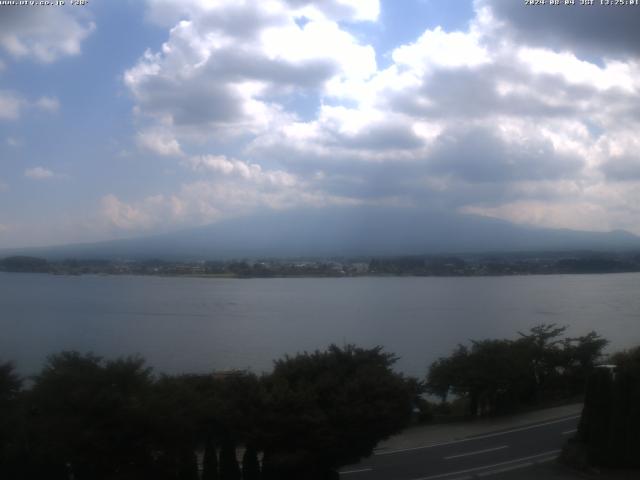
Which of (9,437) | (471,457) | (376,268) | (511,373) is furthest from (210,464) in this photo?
(376,268)

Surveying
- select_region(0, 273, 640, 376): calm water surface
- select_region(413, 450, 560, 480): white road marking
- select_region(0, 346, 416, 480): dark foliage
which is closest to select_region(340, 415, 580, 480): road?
select_region(413, 450, 560, 480): white road marking

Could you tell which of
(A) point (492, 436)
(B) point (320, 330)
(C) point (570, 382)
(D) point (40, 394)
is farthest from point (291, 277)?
(D) point (40, 394)

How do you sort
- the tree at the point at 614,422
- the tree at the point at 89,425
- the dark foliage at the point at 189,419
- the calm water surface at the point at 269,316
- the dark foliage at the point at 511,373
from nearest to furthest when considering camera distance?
the tree at the point at 89,425 < the dark foliage at the point at 189,419 < the tree at the point at 614,422 < the dark foliage at the point at 511,373 < the calm water surface at the point at 269,316

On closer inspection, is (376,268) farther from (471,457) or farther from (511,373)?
(471,457)

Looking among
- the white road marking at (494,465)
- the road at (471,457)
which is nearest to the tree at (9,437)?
the road at (471,457)

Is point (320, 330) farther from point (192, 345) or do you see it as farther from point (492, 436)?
point (492, 436)

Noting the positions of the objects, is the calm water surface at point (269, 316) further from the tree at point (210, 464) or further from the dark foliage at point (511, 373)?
the tree at point (210, 464)
